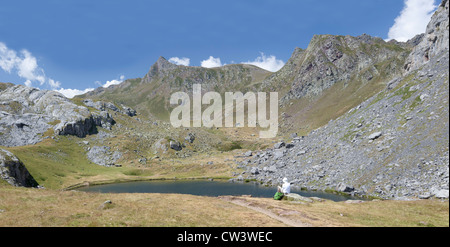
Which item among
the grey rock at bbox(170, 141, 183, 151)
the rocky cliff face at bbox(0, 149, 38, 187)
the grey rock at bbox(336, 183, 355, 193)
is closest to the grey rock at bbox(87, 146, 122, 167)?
the grey rock at bbox(170, 141, 183, 151)

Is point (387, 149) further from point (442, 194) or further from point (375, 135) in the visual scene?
point (442, 194)

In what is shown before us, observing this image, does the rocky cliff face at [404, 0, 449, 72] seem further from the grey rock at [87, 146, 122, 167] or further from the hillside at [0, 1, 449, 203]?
the grey rock at [87, 146, 122, 167]

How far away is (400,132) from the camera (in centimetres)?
7500

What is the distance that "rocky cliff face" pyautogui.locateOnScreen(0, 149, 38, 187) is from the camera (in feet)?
233

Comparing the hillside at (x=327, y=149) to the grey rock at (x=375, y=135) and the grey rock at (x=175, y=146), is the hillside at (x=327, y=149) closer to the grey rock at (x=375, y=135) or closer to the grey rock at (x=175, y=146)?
the grey rock at (x=375, y=135)

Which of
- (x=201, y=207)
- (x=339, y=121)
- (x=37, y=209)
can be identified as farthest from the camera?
(x=339, y=121)

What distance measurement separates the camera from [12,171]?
7606cm

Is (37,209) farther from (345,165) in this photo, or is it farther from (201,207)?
(345,165)

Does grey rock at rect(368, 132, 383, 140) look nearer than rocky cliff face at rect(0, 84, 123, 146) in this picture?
Yes

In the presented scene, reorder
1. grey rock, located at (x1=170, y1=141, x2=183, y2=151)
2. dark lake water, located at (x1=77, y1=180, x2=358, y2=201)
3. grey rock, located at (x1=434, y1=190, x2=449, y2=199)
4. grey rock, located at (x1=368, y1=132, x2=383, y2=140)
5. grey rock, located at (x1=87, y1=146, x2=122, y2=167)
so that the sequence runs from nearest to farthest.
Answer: grey rock, located at (x1=434, y1=190, x2=449, y2=199) → dark lake water, located at (x1=77, y1=180, x2=358, y2=201) → grey rock, located at (x1=368, y1=132, x2=383, y2=140) → grey rock, located at (x1=87, y1=146, x2=122, y2=167) → grey rock, located at (x1=170, y1=141, x2=183, y2=151)

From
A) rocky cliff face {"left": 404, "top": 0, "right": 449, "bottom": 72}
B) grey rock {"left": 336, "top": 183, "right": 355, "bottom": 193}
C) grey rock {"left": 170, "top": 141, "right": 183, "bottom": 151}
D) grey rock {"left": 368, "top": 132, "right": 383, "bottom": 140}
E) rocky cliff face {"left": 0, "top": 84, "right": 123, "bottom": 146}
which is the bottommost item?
grey rock {"left": 336, "top": 183, "right": 355, "bottom": 193}

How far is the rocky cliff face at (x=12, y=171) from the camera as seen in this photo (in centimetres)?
7088
